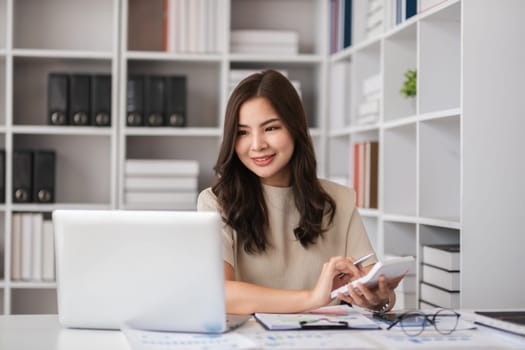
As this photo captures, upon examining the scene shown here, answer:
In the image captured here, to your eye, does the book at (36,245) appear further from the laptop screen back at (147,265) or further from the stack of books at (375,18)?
the laptop screen back at (147,265)

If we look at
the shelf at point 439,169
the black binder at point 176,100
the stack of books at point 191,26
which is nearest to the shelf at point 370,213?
the shelf at point 439,169

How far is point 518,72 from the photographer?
256cm

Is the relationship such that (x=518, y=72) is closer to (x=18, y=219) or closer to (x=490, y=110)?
(x=490, y=110)

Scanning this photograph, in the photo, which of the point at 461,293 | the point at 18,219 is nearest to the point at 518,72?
the point at 461,293

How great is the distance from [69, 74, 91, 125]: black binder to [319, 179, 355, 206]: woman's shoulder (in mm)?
1810

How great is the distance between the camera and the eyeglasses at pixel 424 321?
1722 millimetres

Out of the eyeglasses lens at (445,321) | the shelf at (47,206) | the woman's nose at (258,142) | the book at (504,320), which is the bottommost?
the eyeglasses lens at (445,321)

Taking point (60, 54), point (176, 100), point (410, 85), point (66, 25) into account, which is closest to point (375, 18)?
point (410, 85)

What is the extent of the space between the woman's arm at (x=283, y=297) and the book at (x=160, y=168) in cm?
192

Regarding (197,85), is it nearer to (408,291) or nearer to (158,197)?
(158,197)

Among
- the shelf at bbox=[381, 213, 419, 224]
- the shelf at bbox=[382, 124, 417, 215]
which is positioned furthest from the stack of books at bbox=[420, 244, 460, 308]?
the shelf at bbox=[382, 124, 417, 215]

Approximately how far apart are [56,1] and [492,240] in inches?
106

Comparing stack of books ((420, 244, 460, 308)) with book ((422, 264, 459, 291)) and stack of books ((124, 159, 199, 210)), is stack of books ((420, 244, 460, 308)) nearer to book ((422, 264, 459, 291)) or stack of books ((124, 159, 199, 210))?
book ((422, 264, 459, 291))

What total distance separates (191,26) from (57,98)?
761 mm
